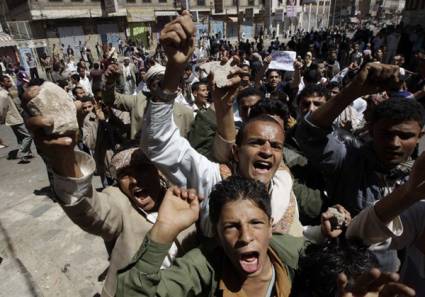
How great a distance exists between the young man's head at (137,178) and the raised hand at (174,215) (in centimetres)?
35

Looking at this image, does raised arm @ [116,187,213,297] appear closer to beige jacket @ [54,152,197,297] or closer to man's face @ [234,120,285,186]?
beige jacket @ [54,152,197,297]

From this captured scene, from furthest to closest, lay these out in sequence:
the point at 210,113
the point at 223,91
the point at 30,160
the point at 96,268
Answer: the point at 30,160 → the point at 96,268 → the point at 210,113 → the point at 223,91

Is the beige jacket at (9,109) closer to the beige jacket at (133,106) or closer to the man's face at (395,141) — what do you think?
the beige jacket at (133,106)

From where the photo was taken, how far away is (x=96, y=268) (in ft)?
11.4

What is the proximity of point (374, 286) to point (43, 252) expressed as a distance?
12.6ft

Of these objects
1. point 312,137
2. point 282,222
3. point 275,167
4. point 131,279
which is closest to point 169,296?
point 131,279

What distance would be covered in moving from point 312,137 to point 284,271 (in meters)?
0.71

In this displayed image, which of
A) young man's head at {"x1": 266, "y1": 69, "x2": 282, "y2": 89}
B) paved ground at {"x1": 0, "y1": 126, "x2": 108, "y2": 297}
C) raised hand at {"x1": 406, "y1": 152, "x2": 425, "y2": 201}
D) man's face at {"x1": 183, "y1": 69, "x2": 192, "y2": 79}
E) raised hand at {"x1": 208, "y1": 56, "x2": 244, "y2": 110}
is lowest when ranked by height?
paved ground at {"x1": 0, "y1": 126, "x2": 108, "y2": 297}

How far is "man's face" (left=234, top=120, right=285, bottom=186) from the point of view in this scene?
1.80m

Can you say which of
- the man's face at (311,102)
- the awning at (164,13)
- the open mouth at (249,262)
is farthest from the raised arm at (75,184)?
the awning at (164,13)

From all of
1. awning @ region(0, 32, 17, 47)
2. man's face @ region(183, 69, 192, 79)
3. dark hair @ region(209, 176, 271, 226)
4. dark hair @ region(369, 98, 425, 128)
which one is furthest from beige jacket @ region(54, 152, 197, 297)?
awning @ region(0, 32, 17, 47)

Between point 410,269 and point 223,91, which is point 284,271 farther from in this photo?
point 223,91

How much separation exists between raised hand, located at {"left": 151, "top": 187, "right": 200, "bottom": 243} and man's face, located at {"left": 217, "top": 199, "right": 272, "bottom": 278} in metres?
0.15

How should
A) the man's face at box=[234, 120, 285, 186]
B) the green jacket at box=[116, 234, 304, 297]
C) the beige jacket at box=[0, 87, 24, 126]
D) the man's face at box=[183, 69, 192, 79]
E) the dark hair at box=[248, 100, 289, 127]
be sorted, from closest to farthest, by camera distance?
the green jacket at box=[116, 234, 304, 297], the man's face at box=[234, 120, 285, 186], the dark hair at box=[248, 100, 289, 127], the beige jacket at box=[0, 87, 24, 126], the man's face at box=[183, 69, 192, 79]
